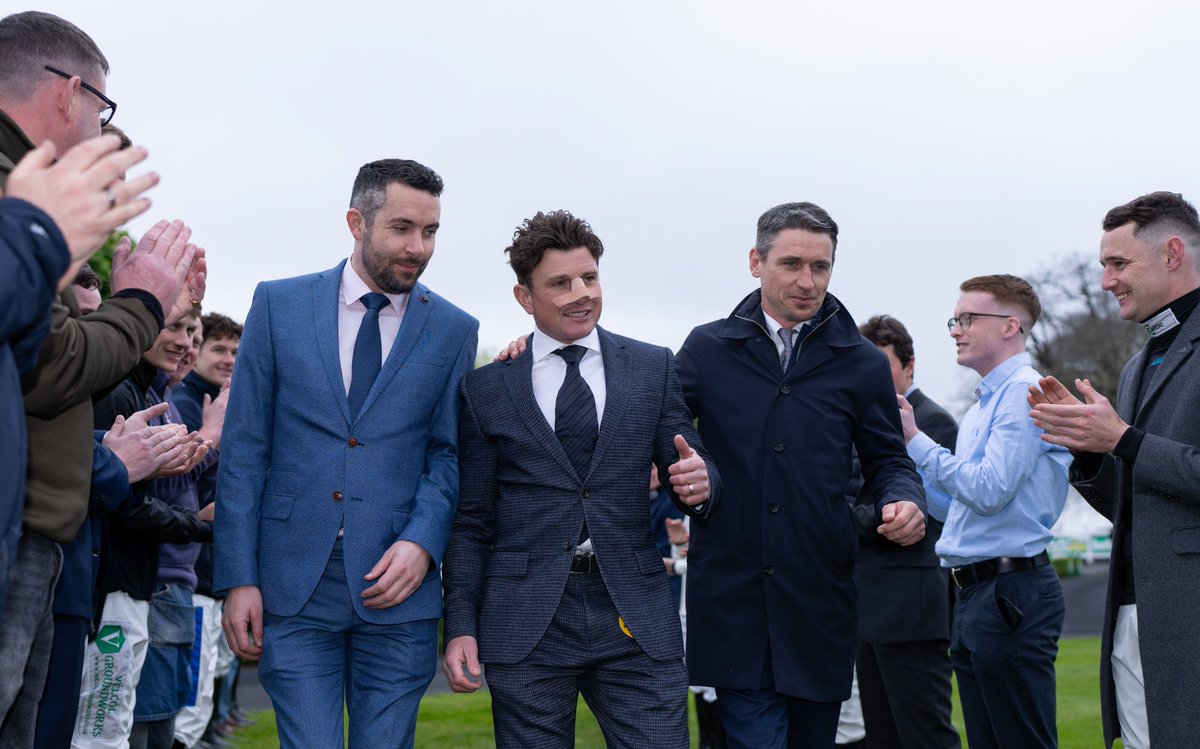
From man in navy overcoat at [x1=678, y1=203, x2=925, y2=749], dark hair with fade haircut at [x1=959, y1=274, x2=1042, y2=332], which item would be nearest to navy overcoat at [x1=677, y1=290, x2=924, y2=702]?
man in navy overcoat at [x1=678, y1=203, x2=925, y2=749]

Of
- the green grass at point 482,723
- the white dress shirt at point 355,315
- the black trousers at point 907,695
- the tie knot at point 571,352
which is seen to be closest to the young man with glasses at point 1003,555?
the black trousers at point 907,695

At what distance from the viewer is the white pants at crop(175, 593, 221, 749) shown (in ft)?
26.9

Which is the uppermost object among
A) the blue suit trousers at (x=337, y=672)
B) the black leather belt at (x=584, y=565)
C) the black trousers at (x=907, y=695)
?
the black leather belt at (x=584, y=565)

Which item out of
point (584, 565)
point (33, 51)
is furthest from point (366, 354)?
point (33, 51)

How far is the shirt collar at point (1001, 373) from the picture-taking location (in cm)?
→ 674

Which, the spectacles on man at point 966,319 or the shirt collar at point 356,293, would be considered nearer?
the shirt collar at point 356,293

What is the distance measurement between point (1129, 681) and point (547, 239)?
10.0 feet

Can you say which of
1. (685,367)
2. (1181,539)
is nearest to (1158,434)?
(1181,539)

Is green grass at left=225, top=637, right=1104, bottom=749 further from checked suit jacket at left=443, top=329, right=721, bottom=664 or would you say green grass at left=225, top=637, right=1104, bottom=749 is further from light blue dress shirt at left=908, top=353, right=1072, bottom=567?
checked suit jacket at left=443, top=329, right=721, bottom=664

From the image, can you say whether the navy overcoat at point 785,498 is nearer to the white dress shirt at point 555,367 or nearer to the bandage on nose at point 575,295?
the white dress shirt at point 555,367

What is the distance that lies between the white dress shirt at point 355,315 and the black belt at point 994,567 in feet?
11.4

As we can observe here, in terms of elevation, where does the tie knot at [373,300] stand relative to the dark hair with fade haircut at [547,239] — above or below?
below

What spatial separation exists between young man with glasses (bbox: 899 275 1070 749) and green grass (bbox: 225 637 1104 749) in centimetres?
460

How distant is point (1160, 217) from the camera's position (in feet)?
17.3
